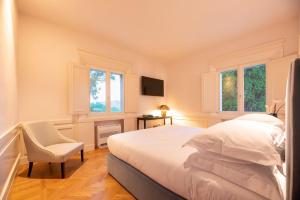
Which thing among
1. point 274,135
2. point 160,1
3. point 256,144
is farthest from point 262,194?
point 160,1

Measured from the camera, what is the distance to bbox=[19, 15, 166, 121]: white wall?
2660 millimetres

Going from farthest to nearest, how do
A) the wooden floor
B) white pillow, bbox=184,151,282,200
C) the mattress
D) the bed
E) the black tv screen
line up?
1. the black tv screen
2. the wooden floor
3. the mattress
4. white pillow, bbox=184,151,282,200
5. the bed

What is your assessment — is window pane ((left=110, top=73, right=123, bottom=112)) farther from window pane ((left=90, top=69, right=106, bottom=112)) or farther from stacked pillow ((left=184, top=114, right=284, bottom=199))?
stacked pillow ((left=184, top=114, right=284, bottom=199))

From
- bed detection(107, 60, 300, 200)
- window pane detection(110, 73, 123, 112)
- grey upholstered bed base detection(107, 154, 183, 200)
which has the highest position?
window pane detection(110, 73, 123, 112)

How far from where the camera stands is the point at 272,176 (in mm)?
835

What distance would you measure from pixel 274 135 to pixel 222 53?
3.32m

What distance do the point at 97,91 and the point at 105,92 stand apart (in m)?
0.22

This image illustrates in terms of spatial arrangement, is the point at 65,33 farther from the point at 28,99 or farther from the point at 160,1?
the point at 160,1

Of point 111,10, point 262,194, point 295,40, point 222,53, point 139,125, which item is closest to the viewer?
point 262,194

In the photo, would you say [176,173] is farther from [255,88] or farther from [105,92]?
[255,88]

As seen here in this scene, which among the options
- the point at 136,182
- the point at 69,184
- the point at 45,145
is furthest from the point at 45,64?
the point at 136,182

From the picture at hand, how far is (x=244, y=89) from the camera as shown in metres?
3.71

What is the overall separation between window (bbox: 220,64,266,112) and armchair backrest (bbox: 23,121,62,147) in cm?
399

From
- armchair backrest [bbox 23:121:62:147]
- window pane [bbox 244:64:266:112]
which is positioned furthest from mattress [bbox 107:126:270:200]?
window pane [bbox 244:64:266:112]
